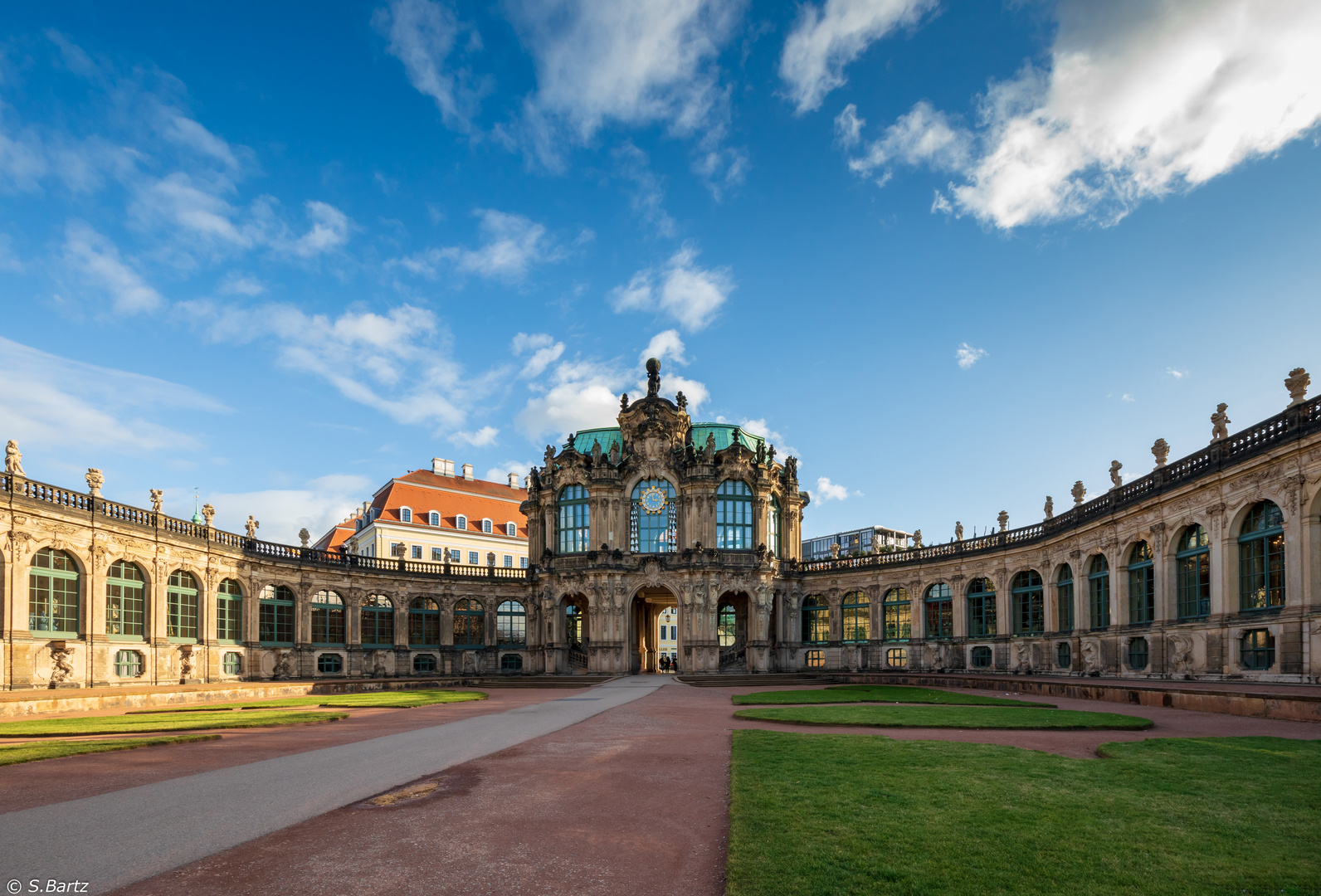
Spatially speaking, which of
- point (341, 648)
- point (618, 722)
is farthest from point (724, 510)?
point (618, 722)

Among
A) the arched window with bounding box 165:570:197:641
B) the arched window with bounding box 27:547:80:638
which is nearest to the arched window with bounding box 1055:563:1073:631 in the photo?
the arched window with bounding box 165:570:197:641

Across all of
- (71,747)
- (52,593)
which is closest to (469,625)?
(52,593)

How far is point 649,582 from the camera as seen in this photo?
2370 inches

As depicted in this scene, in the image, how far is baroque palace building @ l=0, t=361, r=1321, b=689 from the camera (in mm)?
31484

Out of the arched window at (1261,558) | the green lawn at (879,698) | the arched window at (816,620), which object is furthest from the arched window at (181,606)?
the arched window at (1261,558)

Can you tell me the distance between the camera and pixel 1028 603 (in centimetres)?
5088

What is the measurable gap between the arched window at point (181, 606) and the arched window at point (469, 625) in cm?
2081

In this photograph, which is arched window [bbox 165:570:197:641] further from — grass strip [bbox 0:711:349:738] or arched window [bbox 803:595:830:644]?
arched window [bbox 803:595:830:644]

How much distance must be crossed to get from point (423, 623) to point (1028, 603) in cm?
4417

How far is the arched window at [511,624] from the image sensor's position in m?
65.8

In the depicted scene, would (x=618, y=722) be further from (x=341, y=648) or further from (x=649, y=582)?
(x=341, y=648)

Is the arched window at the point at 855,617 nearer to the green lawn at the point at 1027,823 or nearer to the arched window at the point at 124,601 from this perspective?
the arched window at the point at 124,601

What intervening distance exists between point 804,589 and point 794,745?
49.1 meters

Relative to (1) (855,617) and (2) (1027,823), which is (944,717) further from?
(1) (855,617)
